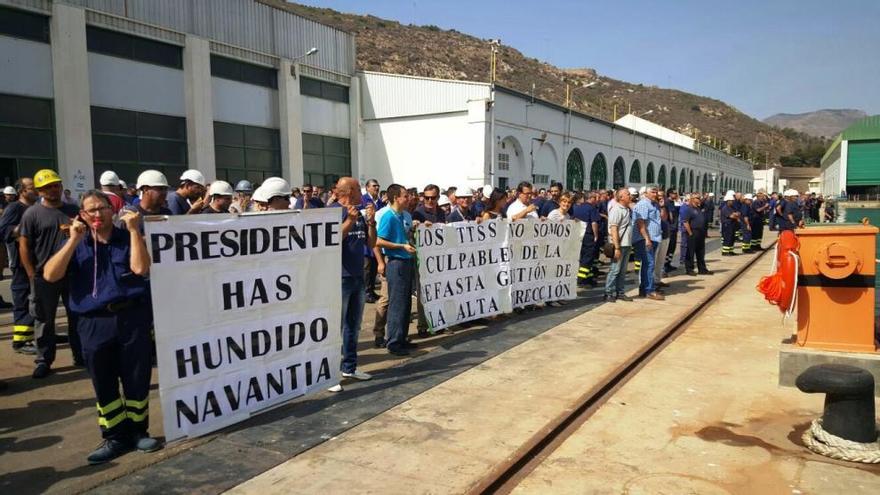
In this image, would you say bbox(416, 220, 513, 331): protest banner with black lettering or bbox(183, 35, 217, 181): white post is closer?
bbox(416, 220, 513, 331): protest banner with black lettering

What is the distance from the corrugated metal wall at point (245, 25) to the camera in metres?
19.8

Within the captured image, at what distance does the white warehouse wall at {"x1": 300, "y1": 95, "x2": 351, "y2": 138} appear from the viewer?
2748cm

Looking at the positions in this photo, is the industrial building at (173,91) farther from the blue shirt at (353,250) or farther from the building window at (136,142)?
the blue shirt at (353,250)

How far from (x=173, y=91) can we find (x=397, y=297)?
18670mm

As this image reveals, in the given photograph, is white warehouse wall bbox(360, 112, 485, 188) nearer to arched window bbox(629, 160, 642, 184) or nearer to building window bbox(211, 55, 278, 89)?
building window bbox(211, 55, 278, 89)

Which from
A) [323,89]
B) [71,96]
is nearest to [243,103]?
[323,89]

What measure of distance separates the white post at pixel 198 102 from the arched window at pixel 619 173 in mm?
Answer: 29237

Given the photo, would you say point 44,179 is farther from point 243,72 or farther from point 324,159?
point 324,159

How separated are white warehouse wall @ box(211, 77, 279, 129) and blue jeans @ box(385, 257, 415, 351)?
19.3m

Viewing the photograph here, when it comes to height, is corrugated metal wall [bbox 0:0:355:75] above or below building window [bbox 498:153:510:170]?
above

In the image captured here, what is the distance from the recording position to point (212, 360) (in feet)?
14.2

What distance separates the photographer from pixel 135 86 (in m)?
20.0

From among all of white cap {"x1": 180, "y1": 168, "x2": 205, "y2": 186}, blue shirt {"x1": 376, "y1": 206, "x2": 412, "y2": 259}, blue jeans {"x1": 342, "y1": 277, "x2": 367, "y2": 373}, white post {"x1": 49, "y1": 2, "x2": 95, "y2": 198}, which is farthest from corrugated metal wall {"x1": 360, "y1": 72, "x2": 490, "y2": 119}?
A: blue jeans {"x1": 342, "y1": 277, "x2": 367, "y2": 373}

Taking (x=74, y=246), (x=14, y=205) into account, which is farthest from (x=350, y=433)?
(x=14, y=205)
